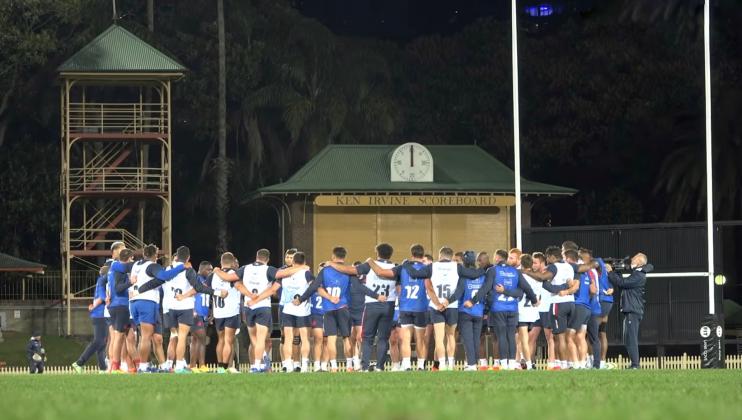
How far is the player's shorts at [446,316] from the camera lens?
29641mm

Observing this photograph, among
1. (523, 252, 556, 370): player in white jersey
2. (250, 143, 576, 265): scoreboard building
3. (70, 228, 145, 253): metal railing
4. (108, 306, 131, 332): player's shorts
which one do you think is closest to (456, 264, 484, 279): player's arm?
(523, 252, 556, 370): player in white jersey

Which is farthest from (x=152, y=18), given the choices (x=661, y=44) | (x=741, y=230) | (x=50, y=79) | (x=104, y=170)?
(x=741, y=230)

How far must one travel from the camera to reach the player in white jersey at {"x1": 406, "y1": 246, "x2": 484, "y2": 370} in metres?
29.2

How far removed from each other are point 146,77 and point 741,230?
2000 centimetres

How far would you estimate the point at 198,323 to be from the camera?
30859 millimetres

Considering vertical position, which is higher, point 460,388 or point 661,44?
point 661,44

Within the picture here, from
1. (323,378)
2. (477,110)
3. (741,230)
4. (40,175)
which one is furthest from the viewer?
(477,110)

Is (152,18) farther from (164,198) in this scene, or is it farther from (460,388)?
(460,388)

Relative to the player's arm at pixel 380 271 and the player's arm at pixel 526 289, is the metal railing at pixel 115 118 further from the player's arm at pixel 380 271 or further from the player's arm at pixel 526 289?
the player's arm at pixel 380 271

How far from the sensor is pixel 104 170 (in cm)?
5994

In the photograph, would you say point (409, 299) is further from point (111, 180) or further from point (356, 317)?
point (111, 180)

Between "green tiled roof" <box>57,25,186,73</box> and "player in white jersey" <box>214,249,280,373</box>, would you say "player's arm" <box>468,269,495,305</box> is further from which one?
"green tiled roof" <box>57,25,186,73</box>

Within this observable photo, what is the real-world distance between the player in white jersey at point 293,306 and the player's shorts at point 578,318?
476 centimetres

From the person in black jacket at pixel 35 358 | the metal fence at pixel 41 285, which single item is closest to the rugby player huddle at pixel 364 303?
the person in black jacket at pixel 35 358
